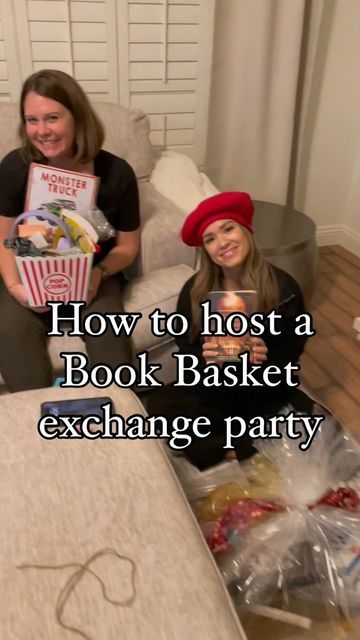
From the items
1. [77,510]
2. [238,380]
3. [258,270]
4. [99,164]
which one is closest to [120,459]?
[77,510]

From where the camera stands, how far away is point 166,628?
2.51 feet

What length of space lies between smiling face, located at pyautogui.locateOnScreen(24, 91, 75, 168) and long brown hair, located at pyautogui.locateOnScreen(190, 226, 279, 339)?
0.45m

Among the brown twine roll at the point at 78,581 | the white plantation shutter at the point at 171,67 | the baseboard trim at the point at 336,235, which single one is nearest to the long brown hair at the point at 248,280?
the brown twine roll at the point at 78,581

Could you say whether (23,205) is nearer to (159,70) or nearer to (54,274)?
(54,274)

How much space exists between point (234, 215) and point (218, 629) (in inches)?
34.7

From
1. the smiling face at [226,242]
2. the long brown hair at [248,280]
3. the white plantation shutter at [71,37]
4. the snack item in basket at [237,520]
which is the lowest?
the snack item in basket at [237,520]

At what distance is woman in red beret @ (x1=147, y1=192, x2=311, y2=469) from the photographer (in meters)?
1.31

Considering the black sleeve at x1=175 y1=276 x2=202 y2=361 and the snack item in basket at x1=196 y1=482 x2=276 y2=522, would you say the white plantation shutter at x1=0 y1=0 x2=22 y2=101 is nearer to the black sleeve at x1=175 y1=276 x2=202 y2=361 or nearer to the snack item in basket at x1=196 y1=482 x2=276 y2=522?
the black sleeve at x1=175 y1=276 x2=202 y2=361

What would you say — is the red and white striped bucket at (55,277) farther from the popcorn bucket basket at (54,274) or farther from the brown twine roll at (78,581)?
the brown twine roll at (78,581)

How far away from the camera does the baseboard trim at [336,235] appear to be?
278 cm

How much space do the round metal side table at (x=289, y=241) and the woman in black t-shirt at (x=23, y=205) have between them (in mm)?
550

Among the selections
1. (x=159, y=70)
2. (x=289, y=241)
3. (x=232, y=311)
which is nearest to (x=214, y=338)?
(x=232, y=311)

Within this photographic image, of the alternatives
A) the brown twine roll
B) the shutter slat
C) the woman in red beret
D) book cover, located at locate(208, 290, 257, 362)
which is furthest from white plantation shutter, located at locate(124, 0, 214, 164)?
the brown twine roll

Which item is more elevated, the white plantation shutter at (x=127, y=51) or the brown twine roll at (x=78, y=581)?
the white plantation shutter at (x=127, y=51)
